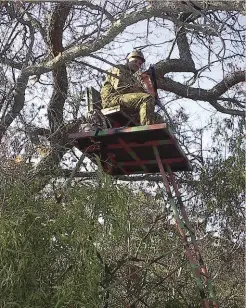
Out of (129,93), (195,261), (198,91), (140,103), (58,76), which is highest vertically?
(198,91)

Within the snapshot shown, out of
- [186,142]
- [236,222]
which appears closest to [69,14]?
[186,142]

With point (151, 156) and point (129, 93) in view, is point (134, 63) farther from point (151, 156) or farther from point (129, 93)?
point (151, 156)

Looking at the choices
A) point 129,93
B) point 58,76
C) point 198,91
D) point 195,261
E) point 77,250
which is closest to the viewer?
point 77,250

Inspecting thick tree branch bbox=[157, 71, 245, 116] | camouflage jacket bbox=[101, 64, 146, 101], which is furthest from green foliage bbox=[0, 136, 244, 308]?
thick tree branch bbox=[157, 71, 245, 116]

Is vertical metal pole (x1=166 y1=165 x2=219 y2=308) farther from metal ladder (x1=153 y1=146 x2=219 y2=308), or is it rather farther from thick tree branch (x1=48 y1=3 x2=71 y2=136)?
thick tree branch (x1=48 y1=3 x2=71 y2=136)

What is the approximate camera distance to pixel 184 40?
6.81 metres

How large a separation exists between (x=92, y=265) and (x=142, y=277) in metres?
1.05

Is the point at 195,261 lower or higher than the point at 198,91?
lower

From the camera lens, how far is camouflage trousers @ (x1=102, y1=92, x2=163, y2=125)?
4109 mm

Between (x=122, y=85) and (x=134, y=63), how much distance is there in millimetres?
252

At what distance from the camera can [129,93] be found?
429 centimetres

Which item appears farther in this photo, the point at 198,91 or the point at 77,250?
the point at 198,91

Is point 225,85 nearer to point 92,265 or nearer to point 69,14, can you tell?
point 69,14

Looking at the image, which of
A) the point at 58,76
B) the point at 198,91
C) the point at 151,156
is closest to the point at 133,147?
the point at 151,156
